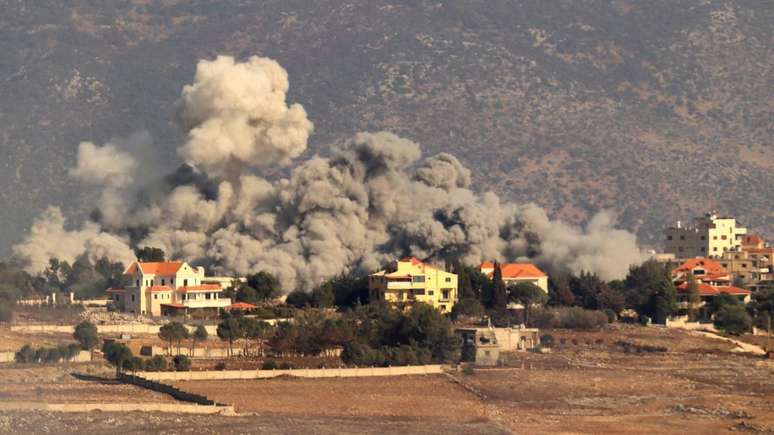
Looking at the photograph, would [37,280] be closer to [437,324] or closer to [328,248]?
[328,248]

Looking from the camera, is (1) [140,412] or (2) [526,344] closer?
(1) [140,412]

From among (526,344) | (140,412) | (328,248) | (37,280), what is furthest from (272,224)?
(140,412)

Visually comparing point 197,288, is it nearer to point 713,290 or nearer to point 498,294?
point 498,294

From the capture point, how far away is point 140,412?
280ft

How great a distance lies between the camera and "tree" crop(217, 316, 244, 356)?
349 feet

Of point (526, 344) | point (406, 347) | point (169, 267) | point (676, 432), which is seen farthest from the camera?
point (169, 267)

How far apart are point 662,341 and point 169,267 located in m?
25.6

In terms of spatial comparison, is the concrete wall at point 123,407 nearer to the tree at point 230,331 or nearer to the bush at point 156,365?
the bush at point 156,365

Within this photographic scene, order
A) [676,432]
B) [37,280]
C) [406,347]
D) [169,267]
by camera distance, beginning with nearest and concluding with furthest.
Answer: [676,432]
[406,347]
[169,267]
[37,280]

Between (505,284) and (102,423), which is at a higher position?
(505,284)

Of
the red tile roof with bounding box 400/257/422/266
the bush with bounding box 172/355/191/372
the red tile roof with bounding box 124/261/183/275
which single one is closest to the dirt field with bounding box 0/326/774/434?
the bush with bounding box 172/355/191/372

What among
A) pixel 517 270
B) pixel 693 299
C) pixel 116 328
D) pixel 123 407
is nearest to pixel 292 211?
pixel 517 270

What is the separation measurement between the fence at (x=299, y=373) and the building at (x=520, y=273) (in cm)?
2450

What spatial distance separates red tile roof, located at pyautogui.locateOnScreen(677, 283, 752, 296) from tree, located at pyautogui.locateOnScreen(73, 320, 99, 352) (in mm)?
34711
